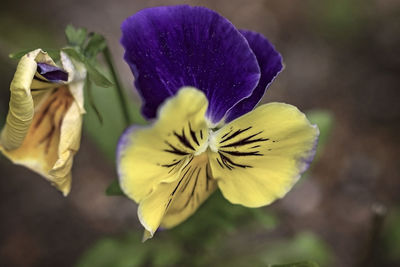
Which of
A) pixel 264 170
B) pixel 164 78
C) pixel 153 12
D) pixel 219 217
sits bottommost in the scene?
pixel 219 217

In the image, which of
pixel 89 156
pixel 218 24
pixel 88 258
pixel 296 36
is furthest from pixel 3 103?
pixel 218 24

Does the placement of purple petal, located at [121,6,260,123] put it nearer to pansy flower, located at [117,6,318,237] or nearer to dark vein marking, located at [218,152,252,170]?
pansy flower, located at [117,6,318,237]

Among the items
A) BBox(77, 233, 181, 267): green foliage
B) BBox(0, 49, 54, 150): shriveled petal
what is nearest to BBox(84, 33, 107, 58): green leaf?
BBox(0, 49, 54, 150): shriveled petal

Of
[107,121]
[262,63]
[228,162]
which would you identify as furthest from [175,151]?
[107,121]

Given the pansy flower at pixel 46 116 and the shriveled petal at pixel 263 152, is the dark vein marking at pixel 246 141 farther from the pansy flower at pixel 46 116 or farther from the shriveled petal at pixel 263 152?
the pansy flower at pixel 46 116

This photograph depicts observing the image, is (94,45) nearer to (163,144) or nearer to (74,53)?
(74,53)

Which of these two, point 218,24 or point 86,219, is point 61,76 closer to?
point 218,24

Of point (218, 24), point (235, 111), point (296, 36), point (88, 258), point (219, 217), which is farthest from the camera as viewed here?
point (296, 36)
